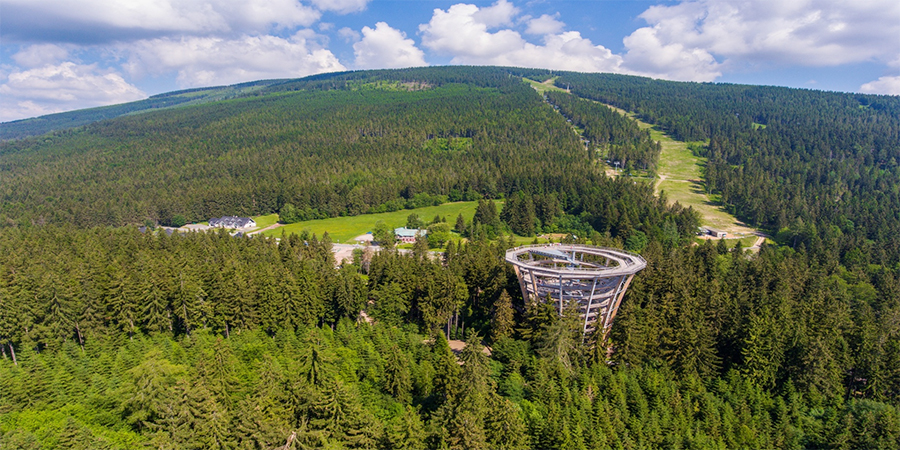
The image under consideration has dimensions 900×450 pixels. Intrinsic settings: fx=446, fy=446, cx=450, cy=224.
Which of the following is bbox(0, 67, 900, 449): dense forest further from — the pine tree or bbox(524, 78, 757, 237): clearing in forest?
bbox(524, 78, 757, 237): clearing in forest

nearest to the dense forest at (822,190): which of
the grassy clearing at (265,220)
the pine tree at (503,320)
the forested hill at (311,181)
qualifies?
the forested hill at (311,181)

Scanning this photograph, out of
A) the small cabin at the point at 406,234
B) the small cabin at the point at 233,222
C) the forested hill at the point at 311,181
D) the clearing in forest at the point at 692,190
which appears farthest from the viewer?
the clearing in forest at the point at 692,190

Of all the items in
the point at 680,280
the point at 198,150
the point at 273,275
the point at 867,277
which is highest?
the point at 198,150

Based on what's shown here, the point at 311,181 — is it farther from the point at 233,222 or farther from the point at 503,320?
the point at 503,320

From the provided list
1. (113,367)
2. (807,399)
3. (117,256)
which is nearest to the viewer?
(113,367)

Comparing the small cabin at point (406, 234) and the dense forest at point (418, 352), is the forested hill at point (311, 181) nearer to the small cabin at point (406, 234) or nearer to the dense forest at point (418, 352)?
the small cabin at point (406, 234)

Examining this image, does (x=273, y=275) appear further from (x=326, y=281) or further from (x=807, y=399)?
(x=807, y=399)

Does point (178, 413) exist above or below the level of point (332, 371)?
above

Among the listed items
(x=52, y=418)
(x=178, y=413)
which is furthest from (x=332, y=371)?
(x=52, y=418)
